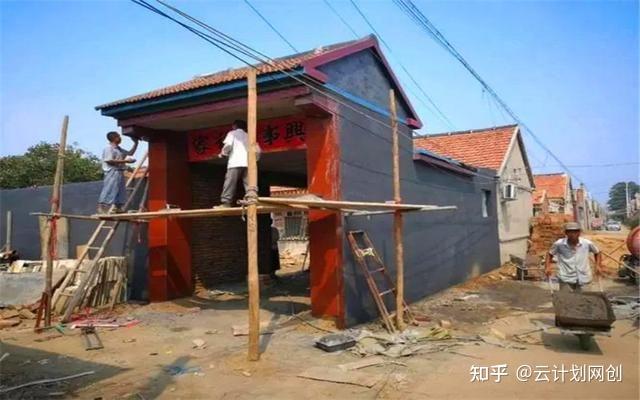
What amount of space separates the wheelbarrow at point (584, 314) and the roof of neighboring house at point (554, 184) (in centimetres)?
2773

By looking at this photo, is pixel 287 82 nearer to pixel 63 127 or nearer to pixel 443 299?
pixel 63 127

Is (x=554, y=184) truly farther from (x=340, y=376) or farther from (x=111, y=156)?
(x=340, y=376)

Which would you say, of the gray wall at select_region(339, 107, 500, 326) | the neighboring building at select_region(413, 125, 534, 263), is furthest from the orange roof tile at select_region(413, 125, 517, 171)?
the gray wall at select_region(339, 107, 500, 326)

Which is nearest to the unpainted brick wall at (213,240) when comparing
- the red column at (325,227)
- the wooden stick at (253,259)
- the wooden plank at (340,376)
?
the red column at (325,227)

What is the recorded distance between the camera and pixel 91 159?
2517cm

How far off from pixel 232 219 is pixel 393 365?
6.85 metres

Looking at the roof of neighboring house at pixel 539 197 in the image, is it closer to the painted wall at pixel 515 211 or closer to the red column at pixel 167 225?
the painted wall at pixel 515 211

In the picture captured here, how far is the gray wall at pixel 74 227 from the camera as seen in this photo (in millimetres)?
10117

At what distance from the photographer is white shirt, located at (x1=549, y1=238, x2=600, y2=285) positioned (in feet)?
22.4

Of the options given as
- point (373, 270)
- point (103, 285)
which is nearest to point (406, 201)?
point (373, 270)

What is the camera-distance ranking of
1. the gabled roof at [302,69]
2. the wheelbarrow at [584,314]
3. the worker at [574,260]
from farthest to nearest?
the gabled roof at [302,69]
the worker at [574,260]
the wheelbarrow at [584,314]

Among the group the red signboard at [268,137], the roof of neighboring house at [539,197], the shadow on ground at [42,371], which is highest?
the red signboard at [268,137]

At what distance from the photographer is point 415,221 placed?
35.9 ft

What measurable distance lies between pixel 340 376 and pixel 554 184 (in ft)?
108
